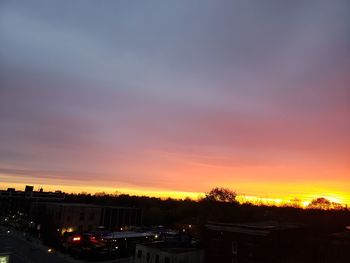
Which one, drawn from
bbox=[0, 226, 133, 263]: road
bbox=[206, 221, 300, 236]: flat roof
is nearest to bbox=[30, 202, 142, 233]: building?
bbox=[0, 226, 133, 263]: road

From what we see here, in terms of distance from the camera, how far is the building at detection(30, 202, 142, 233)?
80312mm

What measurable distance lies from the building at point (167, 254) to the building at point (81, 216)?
34.8m

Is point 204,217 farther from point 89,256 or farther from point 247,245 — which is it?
point 247,245

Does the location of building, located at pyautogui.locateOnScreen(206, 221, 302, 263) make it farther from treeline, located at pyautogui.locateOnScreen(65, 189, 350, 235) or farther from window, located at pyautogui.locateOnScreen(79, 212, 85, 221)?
window, located at pyautogui.locateOnScreen(79, 212, 85, 221)

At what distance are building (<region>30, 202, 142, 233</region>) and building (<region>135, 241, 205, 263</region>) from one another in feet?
114

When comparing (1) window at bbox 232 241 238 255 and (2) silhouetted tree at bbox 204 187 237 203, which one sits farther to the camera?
(2) silhouetted tree at bbox 204 187 237 203

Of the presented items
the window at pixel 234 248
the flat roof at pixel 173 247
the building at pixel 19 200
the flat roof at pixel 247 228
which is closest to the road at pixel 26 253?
the flat roof at pixel 173 247

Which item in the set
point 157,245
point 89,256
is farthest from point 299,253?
point 89,256

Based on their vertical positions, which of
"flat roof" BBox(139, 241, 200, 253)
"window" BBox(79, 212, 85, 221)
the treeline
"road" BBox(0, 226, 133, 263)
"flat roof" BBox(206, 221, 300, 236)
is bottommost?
"road" BBox(0, 226, 133, 263)

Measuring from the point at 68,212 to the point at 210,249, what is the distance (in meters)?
43.7

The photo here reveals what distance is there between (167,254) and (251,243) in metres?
11.1

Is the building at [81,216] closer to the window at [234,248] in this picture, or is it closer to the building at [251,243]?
the building at [251,243]

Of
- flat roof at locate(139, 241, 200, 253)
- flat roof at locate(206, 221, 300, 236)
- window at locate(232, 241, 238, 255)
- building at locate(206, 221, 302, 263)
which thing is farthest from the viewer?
flat roof at locate(139, 241, 200, 253)

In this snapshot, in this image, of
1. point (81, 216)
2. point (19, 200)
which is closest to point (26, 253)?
point (81, 216)
